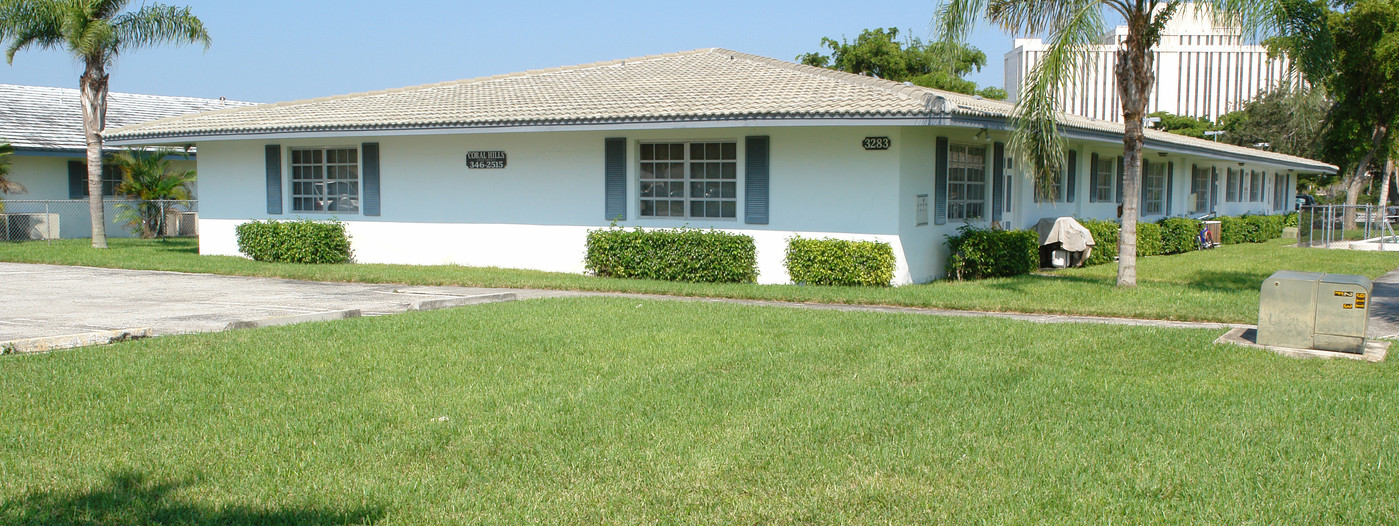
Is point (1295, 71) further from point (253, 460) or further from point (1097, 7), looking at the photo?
point (253, 460)

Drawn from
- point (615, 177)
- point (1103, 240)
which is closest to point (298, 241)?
point (615, 177)

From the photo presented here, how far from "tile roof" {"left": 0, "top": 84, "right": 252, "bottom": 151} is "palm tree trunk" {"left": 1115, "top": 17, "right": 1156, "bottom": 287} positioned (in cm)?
2435

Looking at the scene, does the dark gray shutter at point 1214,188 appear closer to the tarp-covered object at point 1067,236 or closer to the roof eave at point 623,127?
the roof eave at point 623,127

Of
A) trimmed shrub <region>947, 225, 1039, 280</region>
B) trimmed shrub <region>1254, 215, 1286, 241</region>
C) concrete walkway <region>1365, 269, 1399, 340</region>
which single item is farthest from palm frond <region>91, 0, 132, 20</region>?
trimmed shrub <region>1254, 215, 1286, 241</region>

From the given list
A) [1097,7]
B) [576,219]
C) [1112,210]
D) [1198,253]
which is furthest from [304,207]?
[1198,253]

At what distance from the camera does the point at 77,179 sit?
28141 mm

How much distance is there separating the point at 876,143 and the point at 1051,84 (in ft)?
9.03

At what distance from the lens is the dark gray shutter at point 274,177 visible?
786 inches

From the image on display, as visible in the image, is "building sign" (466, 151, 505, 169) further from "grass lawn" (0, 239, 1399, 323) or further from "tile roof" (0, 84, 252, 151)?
"tile roof" (0, 84, 252, 151)

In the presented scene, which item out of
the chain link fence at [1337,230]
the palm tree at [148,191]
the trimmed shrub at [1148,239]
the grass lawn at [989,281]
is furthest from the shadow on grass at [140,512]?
the chain link fence at [1337,230]

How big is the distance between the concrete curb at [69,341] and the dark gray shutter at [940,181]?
10.7m

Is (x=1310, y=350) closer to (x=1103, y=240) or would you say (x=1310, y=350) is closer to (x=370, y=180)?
(x=1103, y=240)

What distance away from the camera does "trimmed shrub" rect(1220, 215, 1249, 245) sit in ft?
91.5

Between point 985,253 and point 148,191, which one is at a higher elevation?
point 148,191
